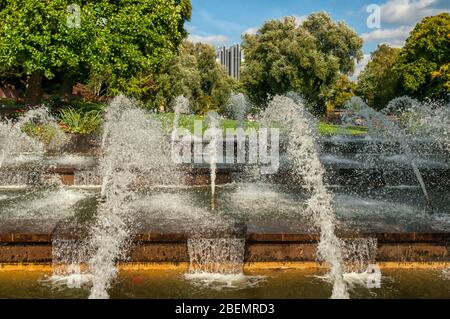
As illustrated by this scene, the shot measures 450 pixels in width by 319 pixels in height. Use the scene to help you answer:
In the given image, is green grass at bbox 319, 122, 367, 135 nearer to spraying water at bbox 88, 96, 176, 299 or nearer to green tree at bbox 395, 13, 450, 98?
spraying water at bbox 88, 96, 176, 299

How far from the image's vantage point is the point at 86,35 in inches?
780

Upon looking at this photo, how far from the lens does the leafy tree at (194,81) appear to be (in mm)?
41925

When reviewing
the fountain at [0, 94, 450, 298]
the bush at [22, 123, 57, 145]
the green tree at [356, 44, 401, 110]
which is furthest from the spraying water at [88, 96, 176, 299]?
the green tree at [356, 44, 401, 110]

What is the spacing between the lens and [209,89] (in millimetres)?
60688

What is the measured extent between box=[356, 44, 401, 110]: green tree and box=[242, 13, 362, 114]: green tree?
16.0 feet

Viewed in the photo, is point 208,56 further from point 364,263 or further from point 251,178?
point 364,263

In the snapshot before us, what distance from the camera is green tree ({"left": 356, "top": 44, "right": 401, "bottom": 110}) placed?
4797 centimetres

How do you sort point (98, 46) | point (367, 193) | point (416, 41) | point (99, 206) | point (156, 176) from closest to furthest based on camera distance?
point (99, 206)
point (367, 193)
point (156, 176)
point (98, 46)
point (416, 41)

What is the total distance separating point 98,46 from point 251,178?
11211 mm

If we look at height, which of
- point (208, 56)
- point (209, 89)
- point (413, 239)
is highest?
point (208, 56)

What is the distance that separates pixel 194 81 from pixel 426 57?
2171 centimetres

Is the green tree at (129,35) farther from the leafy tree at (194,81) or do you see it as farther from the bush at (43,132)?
the leafy tree at (194,81)

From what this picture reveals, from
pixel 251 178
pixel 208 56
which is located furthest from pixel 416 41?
pixel 251 178
